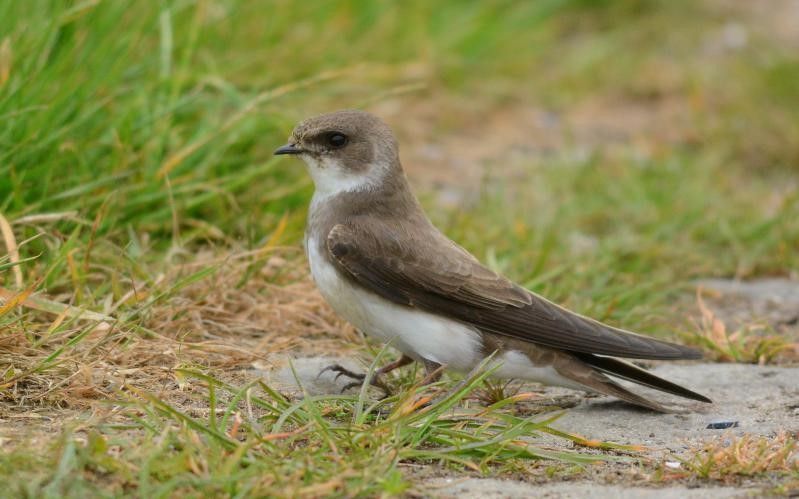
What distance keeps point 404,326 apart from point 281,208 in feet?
6.19

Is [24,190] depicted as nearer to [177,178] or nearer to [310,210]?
[177,178]

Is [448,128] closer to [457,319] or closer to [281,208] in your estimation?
[281,208]

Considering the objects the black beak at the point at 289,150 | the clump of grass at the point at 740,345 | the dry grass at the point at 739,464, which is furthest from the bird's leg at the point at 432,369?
the clump of grass at the point at 740,345

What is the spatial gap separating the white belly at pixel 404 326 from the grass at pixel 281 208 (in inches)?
7.8

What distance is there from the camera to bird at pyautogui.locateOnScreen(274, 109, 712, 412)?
4590 mm

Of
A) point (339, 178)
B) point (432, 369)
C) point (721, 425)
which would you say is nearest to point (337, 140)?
point (339, 178)

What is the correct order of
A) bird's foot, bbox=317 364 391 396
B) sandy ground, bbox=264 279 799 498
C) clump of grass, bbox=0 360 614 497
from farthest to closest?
1. bird's foot, bbox=317 364 391 396
2. sandy ground, bbox=264 279 799 498
3. clump of grass, bbox=0 360 614 497

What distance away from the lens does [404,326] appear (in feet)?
15.1

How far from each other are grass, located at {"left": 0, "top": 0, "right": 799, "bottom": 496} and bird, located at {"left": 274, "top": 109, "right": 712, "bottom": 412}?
0.21 m

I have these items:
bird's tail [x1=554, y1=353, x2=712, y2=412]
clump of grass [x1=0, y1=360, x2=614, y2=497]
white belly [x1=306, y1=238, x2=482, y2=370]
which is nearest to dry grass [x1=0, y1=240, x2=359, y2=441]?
clump of grass [x1=0, y1=360, x2=614, y2=497]

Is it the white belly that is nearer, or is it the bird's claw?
the white belly

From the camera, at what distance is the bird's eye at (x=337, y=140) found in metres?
5.14

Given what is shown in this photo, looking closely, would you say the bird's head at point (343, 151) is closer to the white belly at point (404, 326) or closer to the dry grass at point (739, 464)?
the white belly at point (404, 326)

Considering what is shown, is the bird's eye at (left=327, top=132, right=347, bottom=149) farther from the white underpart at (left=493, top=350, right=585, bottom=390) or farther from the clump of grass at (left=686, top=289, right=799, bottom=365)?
the clump of grass at (left=686, top=289, right=799, bottom=365)
